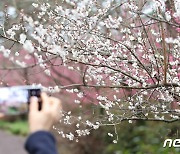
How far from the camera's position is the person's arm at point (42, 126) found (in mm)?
1738

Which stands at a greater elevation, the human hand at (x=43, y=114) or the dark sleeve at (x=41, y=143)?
the human hand at (x=43, y=114)

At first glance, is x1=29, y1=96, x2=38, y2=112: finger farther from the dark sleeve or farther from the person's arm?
the dark sleeve

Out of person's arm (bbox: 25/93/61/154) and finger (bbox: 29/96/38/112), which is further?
finger (bbox: 29/96/38/112)

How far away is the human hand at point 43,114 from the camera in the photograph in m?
1.81

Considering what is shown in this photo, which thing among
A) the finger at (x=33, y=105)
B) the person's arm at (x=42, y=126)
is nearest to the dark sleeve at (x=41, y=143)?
the person's arm at (x=42, y=126)

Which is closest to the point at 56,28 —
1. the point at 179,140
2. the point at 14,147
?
the point at 179,140

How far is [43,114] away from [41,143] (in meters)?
0.14

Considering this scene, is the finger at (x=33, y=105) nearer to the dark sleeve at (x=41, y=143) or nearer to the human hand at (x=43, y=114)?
the human hand at (x=43, y=114)

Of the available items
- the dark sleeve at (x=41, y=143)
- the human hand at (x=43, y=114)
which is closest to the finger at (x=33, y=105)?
the human hand at (x=43, y=114)

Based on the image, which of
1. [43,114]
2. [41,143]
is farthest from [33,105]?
[41,143]

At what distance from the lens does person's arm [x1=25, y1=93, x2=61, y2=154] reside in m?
1.74

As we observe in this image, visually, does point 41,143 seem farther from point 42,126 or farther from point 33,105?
point 33,105

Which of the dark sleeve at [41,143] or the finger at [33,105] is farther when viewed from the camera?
the finger at [33,105]

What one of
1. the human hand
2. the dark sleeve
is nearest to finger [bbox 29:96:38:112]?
the human hand
